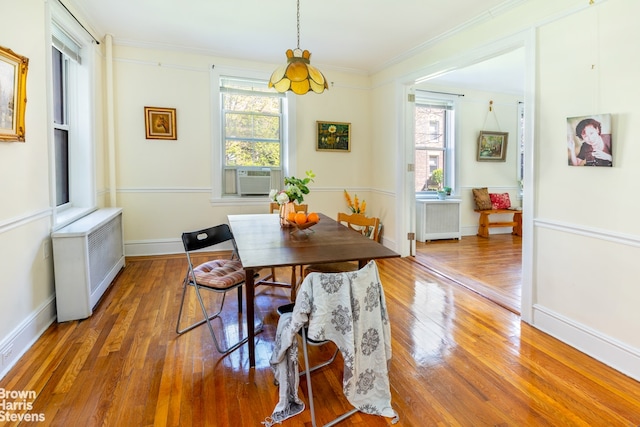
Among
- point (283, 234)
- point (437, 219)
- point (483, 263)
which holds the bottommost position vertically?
point (483, 263)

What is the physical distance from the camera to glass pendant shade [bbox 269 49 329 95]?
8.04ft

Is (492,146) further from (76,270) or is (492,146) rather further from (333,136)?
(76,270)

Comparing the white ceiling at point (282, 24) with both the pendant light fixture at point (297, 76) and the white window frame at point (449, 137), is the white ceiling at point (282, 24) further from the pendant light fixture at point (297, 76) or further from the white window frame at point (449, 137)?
the white window frame at point (449, 137)

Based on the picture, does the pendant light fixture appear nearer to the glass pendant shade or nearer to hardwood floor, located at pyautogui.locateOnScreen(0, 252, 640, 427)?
the glass pendant shade

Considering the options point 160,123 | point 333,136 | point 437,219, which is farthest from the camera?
point 437,219

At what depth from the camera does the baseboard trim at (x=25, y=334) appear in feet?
6.64

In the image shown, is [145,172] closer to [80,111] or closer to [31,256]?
[80,111]

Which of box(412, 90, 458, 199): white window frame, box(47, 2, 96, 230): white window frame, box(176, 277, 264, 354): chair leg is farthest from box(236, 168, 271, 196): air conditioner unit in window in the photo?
box(412, 90, 458, 199): white window frame

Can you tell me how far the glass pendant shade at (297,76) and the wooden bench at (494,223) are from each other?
184 inches

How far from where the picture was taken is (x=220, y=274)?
252 cm

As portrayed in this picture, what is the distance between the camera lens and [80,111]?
11.9 feet

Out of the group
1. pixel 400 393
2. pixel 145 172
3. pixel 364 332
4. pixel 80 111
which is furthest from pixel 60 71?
pixel 400 393

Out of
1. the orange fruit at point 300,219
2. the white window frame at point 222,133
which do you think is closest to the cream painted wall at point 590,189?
the orange fruit at point 300,219

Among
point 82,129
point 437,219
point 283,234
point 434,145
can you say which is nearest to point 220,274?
point 283,234
